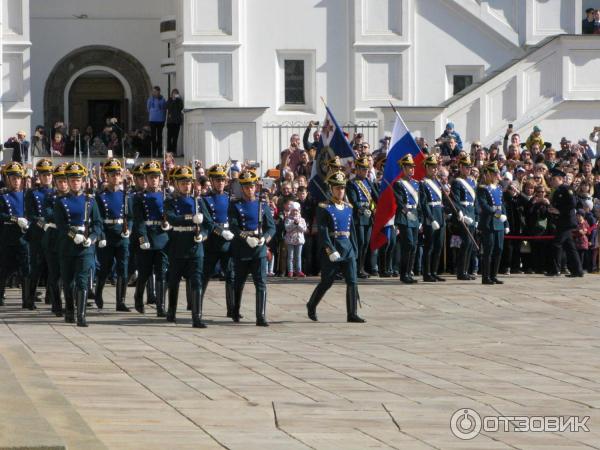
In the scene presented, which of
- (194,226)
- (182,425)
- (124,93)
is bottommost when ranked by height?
(182,425)

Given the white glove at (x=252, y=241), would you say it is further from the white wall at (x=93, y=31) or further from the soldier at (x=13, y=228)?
the white wall at (x=93, y=31)

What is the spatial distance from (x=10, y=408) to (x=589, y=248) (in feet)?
51.9

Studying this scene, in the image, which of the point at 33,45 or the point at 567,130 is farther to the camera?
the point at 33,45

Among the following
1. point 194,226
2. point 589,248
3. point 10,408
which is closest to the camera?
point 10,408

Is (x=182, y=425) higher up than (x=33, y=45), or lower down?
lower down

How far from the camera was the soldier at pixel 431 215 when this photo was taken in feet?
77.2

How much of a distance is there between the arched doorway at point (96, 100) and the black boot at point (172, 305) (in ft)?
58.7

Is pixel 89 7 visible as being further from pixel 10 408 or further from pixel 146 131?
pixel 10 408

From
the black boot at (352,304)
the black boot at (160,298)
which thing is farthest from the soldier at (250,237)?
the black boot at (160,298)

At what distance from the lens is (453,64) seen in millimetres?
34281

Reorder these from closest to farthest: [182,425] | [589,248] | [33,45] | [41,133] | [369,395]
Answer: [182,425]
[369,395]
[589,248]
[41,133]
[33,45]

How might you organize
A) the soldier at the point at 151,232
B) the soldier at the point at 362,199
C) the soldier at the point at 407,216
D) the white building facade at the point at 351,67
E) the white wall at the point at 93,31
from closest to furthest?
the soldier at the point at 151,232 < the soldier at the point at 407,216 < the soldier at the point at 362,199 < the white building facade at the point at 351,67 < the white wall at the point at 93,31

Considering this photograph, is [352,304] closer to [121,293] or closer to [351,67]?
[121,293]

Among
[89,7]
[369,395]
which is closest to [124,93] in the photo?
[89,7]
